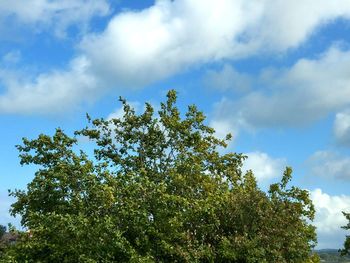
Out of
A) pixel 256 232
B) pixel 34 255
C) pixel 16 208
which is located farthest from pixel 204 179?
pixel 16 208

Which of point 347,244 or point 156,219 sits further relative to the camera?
point 347,244

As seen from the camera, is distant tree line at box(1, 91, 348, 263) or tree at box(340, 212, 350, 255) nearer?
distant tree line at box(1, 91, 348, 263)

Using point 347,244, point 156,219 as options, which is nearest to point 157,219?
point 156,219

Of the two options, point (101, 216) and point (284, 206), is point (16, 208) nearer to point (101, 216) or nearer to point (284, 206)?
point (101, 216)

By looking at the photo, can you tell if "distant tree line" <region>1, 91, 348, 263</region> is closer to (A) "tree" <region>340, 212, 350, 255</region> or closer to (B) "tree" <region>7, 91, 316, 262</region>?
(B) "tree" <region>7, 91, 316, 262</region>

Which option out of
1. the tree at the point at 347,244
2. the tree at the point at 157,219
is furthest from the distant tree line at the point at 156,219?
the tree at the point at 347,244

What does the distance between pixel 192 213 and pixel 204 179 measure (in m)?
5.29

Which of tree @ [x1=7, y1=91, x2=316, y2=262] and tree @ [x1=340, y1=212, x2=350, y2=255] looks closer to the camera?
tree @ [x1=7, y1=91, x2=316, y2=262]

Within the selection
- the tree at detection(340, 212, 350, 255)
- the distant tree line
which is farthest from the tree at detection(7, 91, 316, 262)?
the tree at detection(340, 212, 350, 255)

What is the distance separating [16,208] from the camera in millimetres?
35250

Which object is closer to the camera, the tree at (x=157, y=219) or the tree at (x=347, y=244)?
the tree at (x=157, y=219)

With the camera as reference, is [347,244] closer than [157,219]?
No

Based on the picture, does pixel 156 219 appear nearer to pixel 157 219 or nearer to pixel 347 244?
pixel 157 219

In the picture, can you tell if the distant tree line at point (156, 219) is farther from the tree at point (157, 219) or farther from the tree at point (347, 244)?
the tree at point (347, 244)
